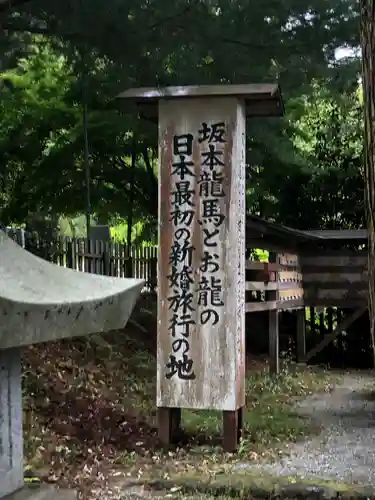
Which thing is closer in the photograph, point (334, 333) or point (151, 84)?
point (151, 84)

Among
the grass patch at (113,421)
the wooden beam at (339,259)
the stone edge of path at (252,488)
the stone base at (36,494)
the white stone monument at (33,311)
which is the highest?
the wooden beam at (339,259)

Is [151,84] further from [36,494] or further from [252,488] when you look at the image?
[36,494]

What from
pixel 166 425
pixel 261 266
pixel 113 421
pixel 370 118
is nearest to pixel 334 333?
pixel 261 266

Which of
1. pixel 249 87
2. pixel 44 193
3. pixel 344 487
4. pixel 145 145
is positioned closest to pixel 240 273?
pixel 249 87

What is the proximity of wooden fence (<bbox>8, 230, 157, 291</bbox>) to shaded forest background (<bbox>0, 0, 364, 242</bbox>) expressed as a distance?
799mm

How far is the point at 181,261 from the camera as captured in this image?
663 cm

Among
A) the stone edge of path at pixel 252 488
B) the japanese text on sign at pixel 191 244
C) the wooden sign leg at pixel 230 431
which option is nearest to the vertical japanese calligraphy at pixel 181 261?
the japanese text on sign at pixel 191 244

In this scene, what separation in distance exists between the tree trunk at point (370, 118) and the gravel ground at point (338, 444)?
2.87m

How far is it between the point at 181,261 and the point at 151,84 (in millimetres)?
1745

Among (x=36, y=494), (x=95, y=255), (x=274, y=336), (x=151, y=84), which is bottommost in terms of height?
(x=36, y=494)

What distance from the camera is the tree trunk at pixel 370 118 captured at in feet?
11.2

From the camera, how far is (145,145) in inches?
416

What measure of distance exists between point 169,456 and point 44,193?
6.01 m

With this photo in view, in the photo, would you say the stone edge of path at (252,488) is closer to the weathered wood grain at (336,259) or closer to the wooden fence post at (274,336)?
the wooden fence post at (274,336)
